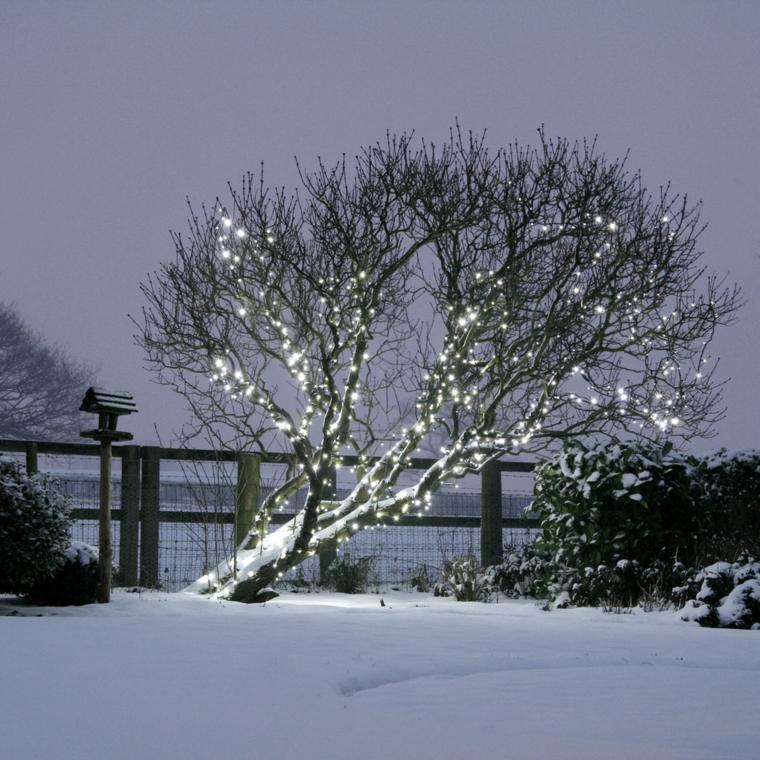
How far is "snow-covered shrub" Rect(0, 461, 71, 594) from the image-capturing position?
7.09 m

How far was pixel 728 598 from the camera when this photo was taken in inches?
273

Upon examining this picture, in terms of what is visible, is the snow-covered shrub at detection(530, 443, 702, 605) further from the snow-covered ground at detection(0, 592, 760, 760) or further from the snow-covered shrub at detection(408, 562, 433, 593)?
the snow-covered shrub at detection(408, 562, 433, 593)

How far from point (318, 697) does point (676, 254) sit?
696 cm

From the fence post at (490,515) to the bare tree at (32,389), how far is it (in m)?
16.4

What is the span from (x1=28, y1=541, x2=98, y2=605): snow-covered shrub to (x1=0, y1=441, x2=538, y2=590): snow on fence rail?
1910mm

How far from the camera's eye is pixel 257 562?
904cm

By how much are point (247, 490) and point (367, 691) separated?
689cm

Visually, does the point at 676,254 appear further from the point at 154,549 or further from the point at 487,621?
the point at 154,549

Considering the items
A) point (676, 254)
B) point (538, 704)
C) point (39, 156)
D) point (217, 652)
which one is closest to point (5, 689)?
point (217, 652)

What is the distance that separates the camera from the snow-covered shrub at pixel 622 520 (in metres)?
8.47

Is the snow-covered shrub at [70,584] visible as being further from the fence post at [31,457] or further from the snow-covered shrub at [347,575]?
the snow-covered shrub at [347,575]

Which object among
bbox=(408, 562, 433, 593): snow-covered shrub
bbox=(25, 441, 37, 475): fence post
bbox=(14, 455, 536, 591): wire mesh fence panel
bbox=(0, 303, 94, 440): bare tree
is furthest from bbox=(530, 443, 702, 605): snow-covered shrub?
bbox=(0, 303, 94, 440): bare tree

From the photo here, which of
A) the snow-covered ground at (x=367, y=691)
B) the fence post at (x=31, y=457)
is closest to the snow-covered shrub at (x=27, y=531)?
the snow-covered ground at (x=367, y=691)

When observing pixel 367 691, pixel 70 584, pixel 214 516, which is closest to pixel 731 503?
pixel 214 516
